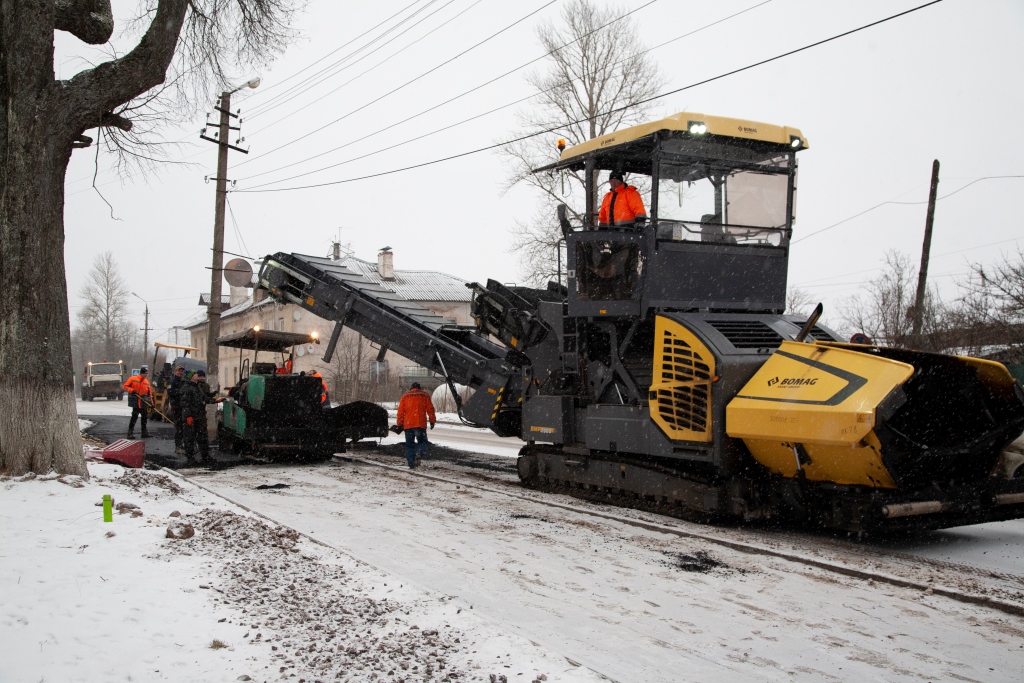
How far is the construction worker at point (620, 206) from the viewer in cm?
875

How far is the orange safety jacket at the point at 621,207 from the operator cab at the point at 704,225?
0.10m

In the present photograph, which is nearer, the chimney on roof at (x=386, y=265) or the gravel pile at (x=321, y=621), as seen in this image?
the gravel pile at (x=321, y=621)

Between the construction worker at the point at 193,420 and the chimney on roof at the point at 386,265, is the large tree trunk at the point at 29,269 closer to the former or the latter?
the construction worker at the point at 193,420

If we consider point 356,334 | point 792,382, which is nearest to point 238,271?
point 792,382

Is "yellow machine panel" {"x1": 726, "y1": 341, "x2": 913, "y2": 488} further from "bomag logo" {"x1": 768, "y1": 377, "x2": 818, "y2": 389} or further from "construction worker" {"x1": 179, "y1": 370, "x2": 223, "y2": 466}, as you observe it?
"construction worker" {"x1": 179, "y1": 370, "x2": 223, "y2": 466}

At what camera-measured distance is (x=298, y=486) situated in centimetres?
1078

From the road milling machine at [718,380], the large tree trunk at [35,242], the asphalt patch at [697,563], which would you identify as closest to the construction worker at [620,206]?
the road milling machine at [718,380]

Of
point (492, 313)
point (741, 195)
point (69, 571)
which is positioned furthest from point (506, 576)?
point (492, 313)

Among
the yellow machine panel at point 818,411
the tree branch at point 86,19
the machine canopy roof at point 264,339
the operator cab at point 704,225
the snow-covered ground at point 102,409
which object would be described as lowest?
the snow-covered ground at point 102,409

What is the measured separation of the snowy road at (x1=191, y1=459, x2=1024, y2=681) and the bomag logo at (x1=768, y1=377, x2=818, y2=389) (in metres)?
1.47

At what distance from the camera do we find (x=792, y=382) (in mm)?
6746

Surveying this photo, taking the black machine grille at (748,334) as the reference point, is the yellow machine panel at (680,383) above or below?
below

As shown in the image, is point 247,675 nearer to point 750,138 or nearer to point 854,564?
point 854,564


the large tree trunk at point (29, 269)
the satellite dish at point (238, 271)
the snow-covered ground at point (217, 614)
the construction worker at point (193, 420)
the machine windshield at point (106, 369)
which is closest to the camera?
the snow-covered ground at point (217, 614)
